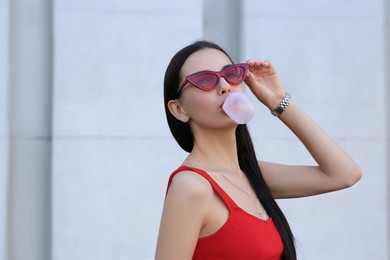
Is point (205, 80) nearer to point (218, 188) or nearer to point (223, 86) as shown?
point (223, 86)

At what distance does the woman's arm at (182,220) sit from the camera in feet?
6.16

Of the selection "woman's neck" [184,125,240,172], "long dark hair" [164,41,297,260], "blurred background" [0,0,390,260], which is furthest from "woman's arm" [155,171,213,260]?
"blurred background" [0,0,390,260]

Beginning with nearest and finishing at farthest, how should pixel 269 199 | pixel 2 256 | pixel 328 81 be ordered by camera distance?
pixel 269 199 → pixel 2 256 → pixel 328 81

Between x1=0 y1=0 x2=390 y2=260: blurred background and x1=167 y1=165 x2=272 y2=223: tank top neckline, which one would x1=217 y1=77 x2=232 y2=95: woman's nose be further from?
x1=0 y1=0 x2=390 y2=260: blurred background

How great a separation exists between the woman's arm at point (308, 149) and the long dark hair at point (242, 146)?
4.2 inches

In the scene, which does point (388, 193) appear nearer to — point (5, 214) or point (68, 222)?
point (68, 222)

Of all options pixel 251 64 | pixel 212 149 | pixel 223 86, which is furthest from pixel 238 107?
pixel 251 64

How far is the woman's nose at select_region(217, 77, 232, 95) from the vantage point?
202 cm

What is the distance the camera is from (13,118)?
15.8ft

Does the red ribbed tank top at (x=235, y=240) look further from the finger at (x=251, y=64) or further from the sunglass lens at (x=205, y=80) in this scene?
the finger at (x=251, y=64)

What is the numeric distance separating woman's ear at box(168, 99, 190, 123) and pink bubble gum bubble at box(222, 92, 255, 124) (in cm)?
16

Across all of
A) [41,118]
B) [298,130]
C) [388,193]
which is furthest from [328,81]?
[298,130]

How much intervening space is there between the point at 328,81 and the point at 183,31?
1092mm

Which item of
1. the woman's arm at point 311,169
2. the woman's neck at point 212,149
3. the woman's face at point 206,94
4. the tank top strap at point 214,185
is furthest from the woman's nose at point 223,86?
the woman's arm at point 311,169
